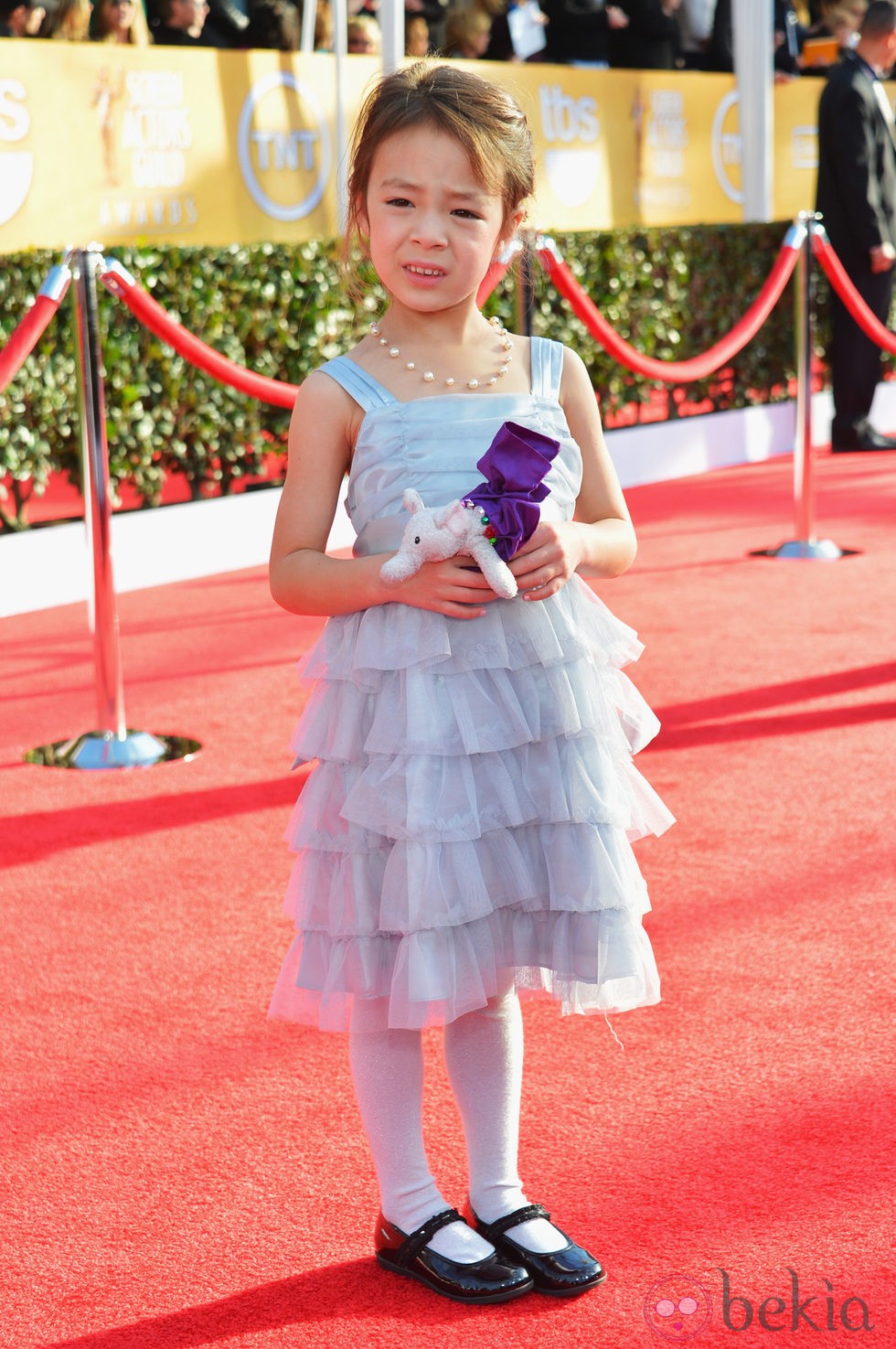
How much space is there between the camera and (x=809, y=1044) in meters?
2.72

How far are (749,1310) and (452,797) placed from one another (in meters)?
0.71

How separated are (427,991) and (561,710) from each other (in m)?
0.37

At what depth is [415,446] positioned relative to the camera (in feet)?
6.63

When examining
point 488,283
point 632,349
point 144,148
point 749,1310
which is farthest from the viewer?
point 144,148

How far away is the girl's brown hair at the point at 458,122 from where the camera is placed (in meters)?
1.96

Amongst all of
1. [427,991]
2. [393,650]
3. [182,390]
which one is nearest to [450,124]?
[393,650]

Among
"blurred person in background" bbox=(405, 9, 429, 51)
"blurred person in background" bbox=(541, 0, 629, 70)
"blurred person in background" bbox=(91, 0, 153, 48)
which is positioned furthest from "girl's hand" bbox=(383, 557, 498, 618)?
"blurred person in background" bbox=(541, 0, 629, 70)

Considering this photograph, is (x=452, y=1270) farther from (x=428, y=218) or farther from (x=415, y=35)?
(x=415, y=35)

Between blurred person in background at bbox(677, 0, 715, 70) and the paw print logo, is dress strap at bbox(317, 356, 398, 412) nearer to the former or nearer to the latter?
the paw print logo

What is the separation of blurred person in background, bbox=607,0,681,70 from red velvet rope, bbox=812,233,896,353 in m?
4.50

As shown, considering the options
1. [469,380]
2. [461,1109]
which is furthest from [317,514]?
[461,1109]

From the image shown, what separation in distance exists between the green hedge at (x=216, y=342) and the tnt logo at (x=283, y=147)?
91cm

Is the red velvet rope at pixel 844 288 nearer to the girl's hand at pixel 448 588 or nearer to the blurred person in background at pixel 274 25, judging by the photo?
the blurred person in background at pixel 274 25

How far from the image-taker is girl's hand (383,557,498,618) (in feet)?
6.32
